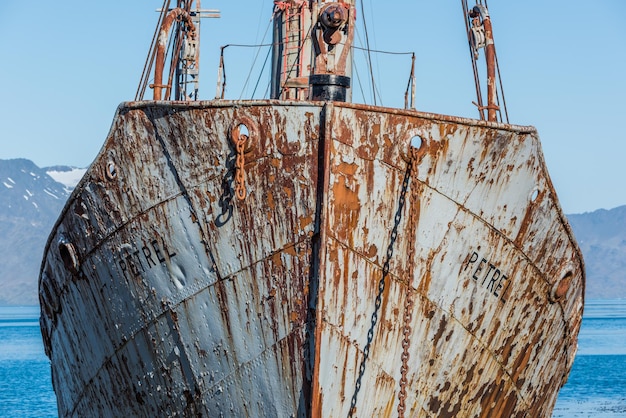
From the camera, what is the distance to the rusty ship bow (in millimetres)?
9016

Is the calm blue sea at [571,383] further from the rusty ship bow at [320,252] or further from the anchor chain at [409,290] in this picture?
the anchor chain at [409,290]

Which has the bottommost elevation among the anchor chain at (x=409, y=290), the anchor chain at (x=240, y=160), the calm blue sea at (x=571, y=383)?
the calm blue sea at (x=571, y=383)

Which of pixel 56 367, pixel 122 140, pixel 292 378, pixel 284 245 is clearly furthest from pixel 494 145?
pixel 56 367

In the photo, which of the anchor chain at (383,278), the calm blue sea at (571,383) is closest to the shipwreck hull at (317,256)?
the anchor chain at (383,278)

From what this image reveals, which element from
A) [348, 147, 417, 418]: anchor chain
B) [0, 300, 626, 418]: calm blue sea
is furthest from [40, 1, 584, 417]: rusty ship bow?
[0, 300, 626, 418]: calm blue sea

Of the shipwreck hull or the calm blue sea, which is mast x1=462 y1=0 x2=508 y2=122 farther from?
the calm blue sea

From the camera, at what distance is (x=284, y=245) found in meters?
9.05

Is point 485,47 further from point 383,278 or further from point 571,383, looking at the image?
point 571,383

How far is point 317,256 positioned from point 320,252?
0.06m

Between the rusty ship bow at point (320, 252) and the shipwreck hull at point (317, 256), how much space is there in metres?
0.02

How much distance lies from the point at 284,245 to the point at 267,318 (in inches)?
25.7

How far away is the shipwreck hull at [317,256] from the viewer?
902cm

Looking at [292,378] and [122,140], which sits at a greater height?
[122,140]

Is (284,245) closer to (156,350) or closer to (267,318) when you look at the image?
(267,318)
